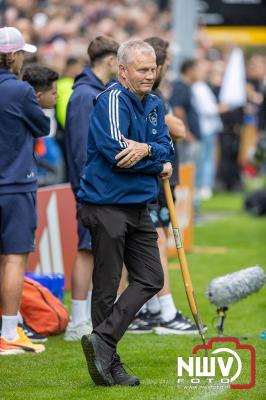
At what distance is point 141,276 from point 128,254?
160 mm

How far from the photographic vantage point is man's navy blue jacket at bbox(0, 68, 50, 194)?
288 inches

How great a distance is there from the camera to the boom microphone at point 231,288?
761cm

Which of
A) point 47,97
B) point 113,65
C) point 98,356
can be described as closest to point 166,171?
point 98,356

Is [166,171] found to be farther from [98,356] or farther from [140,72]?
[98,356]

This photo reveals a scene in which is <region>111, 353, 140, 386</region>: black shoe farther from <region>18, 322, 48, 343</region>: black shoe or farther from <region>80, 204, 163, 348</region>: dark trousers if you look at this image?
<region>18, 322, 48, 343</region>: black shoe

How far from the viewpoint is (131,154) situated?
6.25m

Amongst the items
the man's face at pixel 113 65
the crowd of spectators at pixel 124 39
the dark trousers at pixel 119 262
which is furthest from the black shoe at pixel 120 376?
the crowd of spectators at pixel 124 39

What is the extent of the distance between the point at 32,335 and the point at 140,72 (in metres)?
2.56

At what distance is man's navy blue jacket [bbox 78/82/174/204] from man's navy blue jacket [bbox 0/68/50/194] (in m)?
0.96

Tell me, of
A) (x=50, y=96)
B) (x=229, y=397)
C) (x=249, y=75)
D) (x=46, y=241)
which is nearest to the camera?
(x=229, y=397)

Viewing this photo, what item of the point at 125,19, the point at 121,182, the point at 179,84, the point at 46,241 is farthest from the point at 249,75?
the point at 121,182

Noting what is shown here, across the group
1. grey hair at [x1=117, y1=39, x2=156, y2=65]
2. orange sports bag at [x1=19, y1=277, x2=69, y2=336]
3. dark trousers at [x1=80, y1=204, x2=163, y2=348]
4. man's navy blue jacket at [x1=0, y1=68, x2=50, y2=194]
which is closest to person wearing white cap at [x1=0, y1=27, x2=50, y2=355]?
man's navy blue jacket at [x1=0, y1=68, x2=50, y2=194]

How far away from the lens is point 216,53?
2609cm

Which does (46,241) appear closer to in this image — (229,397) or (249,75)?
(229,397)
